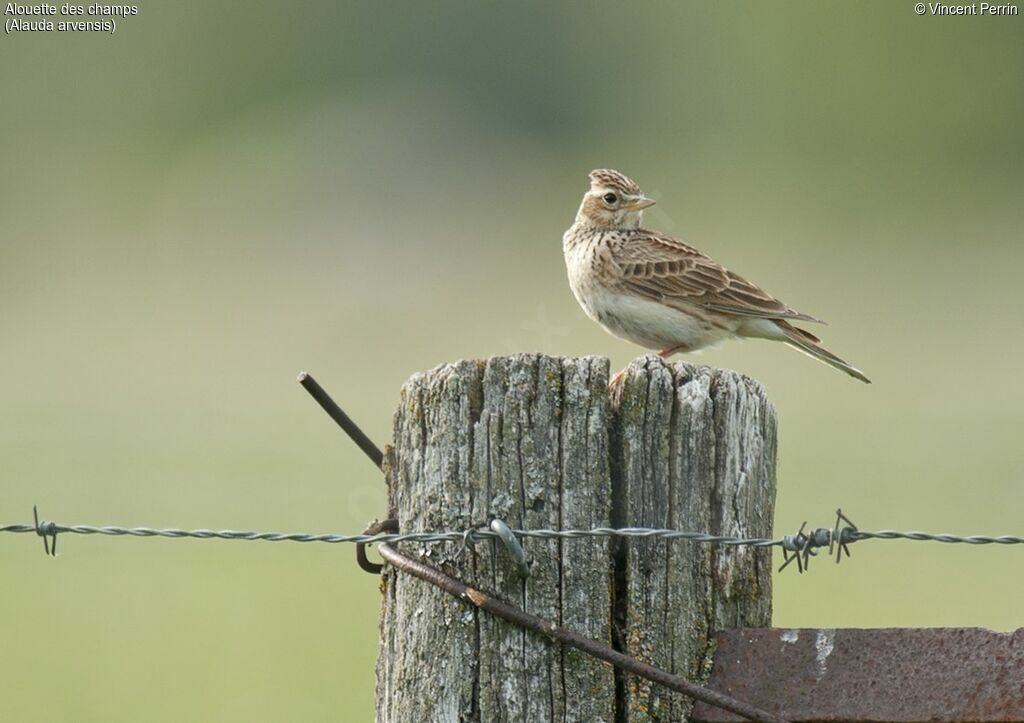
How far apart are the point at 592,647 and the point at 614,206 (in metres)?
4.92

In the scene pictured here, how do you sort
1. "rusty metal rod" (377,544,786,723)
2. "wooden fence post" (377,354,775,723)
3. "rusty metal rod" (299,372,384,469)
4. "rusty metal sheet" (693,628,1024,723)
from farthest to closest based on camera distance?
1. "rusty metal rod" (299,372,384,469)
2. "wooden fence post" (377,354,775,723)
3. "rusty metal rod" (377,544,786,723)
4. "rusty metal sheet" (693,628,1024,723)

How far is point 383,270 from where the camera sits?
30.2 metres

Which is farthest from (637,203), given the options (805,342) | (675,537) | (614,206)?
(675,537)

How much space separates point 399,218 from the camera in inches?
1292

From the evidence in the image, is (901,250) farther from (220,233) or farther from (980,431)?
(220,233)

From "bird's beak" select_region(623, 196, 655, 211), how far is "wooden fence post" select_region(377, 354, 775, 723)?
14.9 ft

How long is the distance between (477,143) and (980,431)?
18513 mm

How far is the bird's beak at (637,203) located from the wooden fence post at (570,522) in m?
4.53

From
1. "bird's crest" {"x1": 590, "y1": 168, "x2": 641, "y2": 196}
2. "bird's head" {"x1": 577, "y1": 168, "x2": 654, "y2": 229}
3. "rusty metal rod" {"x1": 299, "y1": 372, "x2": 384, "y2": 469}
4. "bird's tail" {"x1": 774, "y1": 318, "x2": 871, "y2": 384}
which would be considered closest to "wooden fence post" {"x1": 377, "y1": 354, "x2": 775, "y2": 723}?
"rusty metal rod" {"x1": 299, "y1": 372, "x2": 384, "y2": 469}

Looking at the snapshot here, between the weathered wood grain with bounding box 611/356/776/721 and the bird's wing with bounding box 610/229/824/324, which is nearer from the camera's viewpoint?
the weathered wood grain with bounding box 611/356/776/721

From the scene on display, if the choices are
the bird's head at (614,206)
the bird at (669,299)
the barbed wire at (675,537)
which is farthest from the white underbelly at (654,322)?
the barbed wire at (675,537)

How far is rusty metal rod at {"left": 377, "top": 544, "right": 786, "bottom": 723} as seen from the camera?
369cm

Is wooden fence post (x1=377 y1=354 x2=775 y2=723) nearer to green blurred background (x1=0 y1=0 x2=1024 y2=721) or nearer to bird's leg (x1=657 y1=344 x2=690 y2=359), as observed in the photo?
bird's leg (x1=657 y1=344 x2=690 y2=359)

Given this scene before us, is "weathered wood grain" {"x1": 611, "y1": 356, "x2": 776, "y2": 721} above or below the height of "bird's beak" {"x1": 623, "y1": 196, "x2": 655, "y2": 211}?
below
